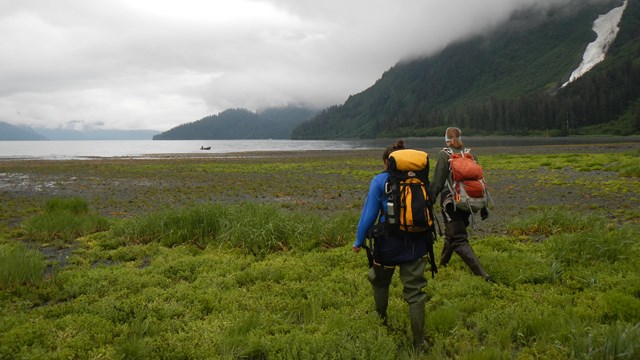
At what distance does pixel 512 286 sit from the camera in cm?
707

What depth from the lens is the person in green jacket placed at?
22.2ft

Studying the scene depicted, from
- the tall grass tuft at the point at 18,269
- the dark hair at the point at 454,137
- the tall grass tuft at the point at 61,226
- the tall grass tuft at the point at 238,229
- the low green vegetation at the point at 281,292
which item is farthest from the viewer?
the tall grass tuft at the point at 61,226

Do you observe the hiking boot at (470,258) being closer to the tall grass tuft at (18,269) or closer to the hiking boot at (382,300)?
the hiking boot at (382,300)

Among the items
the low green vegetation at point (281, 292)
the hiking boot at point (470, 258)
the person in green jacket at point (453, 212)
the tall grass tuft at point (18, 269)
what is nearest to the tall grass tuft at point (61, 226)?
the low green vegetation at point (281, 292)

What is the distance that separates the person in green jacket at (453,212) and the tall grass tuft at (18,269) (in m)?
7.47

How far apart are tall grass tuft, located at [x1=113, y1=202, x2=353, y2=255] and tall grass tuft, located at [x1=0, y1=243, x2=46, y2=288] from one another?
329 centimetres

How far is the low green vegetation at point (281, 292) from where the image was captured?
502cm

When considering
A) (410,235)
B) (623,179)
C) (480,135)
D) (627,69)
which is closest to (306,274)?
(410,235)

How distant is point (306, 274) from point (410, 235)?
3.50 m

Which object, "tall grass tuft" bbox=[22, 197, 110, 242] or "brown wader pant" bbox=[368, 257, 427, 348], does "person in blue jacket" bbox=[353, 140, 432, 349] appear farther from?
"tall grass tuft" bbox=[22, 197, 110, 242]

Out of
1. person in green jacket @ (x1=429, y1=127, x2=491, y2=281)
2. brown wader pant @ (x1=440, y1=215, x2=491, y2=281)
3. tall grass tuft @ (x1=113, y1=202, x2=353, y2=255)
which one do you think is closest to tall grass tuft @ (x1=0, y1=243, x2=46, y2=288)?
tall grass tuft @ (x1=113, y1=202, x2=353, y2=255)

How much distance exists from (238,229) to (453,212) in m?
5.45

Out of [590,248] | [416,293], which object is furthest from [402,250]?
[590,248]

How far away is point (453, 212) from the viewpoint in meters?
7.25
